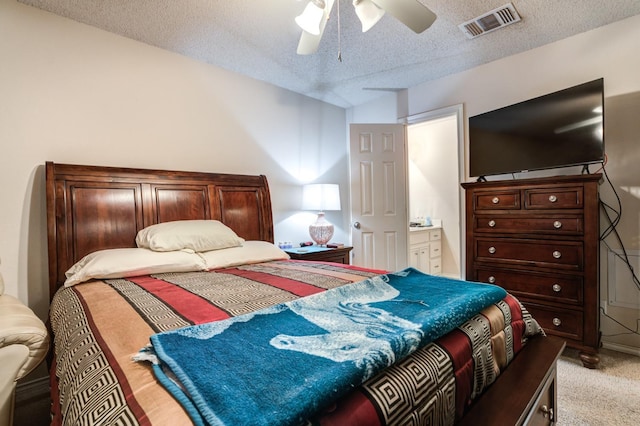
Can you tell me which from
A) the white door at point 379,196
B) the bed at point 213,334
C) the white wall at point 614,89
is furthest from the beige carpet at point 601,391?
the white door at point 379,196

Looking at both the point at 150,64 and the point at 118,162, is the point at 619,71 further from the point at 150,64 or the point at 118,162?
the point at 118,162

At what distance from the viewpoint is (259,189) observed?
3.06 meters

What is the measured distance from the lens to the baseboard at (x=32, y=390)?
1906 millimetres

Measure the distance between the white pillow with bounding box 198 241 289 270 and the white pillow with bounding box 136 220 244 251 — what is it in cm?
6

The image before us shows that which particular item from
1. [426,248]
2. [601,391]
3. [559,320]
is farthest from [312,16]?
[426,248]

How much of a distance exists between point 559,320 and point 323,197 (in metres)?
2.27

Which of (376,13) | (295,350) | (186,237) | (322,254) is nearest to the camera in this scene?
(295,350)

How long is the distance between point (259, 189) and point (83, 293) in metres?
1.76

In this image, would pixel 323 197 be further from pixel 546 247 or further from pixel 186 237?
pixel 546 247

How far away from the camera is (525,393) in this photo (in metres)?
1.01

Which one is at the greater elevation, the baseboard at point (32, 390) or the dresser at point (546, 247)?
the dresser at point (546, 247)

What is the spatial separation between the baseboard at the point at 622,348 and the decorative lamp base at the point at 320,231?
250 cm

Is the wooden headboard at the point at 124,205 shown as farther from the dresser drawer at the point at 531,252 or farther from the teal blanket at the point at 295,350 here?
the dresser drawer at the point at 531,252

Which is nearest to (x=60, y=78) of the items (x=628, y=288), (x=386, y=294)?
(x=386, y=294)
